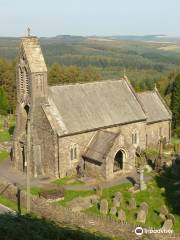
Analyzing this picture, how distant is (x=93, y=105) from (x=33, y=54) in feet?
27.2

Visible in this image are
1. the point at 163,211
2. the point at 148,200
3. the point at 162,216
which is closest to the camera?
the point at 162,216

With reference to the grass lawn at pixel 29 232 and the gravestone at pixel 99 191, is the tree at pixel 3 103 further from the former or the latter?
the grass lawn at pixel 29 232

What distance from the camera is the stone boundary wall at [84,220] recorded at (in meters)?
24.8

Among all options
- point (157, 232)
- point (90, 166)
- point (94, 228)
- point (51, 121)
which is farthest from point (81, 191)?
point (157, 232)

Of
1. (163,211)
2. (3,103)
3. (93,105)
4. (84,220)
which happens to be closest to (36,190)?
(84,220)

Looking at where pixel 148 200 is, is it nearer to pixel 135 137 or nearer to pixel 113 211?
pixel 113 211

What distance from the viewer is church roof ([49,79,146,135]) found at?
39.8 meters

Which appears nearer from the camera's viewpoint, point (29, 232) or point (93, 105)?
point (29, 232)

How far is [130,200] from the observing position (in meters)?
32.2

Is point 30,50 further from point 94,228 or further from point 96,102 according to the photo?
point 94,228

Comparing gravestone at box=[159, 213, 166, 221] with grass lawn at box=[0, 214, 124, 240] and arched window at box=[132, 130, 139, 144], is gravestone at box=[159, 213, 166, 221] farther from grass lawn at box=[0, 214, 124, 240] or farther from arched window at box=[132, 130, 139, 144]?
arched window at box=[132, 130, 139, 144]

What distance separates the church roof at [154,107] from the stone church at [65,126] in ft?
21.0

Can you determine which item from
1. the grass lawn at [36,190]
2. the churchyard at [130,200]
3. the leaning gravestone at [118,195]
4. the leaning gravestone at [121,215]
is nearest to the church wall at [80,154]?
the churchyard at [130,200]

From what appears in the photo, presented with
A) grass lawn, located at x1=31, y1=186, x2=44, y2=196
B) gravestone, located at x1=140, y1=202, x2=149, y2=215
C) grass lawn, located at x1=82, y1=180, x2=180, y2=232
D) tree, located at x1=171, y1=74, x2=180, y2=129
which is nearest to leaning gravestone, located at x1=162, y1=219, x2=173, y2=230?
grass lawn, located at x1=82, y1=180, x2=180, y2=232
